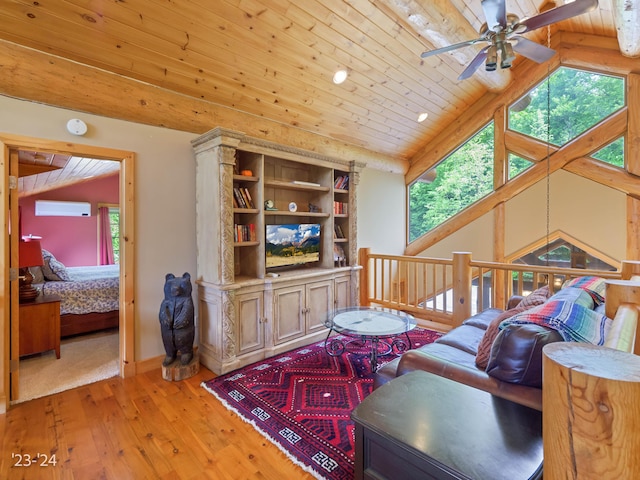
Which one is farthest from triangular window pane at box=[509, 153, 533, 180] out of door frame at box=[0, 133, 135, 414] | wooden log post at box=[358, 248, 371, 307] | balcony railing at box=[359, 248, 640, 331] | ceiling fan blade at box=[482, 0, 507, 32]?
door frame at box=[0, 133, 135, 414]

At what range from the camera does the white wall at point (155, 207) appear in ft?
9.38

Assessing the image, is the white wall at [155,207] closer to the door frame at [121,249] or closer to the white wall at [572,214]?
the door frame at [121,249]

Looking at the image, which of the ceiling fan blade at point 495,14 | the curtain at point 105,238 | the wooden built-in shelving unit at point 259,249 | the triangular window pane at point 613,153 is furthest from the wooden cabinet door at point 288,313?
the curtain at point 105,238

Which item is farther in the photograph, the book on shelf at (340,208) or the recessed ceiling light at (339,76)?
the book on shelf at (340,208)

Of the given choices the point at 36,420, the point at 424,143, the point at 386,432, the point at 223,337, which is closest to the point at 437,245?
the point at 424,143

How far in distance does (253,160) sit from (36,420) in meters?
2.78

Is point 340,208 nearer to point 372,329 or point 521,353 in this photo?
point 372,329

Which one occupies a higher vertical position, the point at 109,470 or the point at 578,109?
the point at 578,109

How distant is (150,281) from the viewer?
3055mm

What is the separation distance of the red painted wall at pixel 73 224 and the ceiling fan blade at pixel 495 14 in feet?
24.2

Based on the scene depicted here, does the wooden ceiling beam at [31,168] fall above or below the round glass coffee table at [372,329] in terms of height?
above

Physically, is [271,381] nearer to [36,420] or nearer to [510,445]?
[36,420]

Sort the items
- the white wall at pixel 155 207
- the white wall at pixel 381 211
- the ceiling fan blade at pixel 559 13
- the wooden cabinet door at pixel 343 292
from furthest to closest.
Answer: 1. the white wall at pixel 381 211
2. the wooden cabinet door at pixel 343 292
3. the white wall at pixel 155 207
4. the ceiling fan blade at pixel 559 13

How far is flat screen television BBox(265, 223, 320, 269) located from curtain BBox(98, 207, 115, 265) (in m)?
5.15
